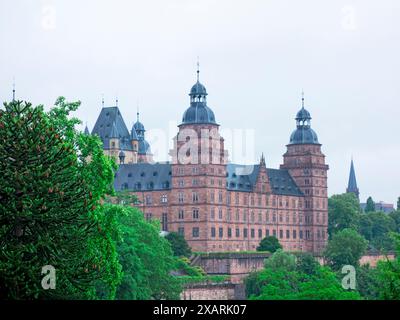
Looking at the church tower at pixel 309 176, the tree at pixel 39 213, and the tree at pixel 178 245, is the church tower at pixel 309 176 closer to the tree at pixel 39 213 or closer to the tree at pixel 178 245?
the tree at pixel 178 245

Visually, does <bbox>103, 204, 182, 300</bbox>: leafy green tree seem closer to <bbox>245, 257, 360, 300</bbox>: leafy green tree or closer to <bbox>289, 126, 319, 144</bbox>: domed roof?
<bbox>245, 257, 360, 300</bbox>: leafy green tree

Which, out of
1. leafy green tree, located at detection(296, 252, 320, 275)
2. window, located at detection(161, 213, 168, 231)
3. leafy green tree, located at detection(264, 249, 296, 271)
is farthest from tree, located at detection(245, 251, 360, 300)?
window, located at detection(161, 213, 168, 231)

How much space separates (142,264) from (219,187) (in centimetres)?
6411

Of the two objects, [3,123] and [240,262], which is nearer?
[3,123]

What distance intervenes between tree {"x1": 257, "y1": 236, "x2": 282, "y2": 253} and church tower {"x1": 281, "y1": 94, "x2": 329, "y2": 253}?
18.6m

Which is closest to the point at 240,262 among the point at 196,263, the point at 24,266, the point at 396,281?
the point at 196,263

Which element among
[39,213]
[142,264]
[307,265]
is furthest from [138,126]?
[39,213]

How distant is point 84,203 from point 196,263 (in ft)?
275

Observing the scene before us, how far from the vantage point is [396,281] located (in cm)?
4388

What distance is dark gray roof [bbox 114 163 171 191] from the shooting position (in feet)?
461

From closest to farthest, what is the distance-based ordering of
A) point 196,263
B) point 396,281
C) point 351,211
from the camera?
point 396,281 → point 196,263 → point 351,211

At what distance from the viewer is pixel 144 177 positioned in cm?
14375
